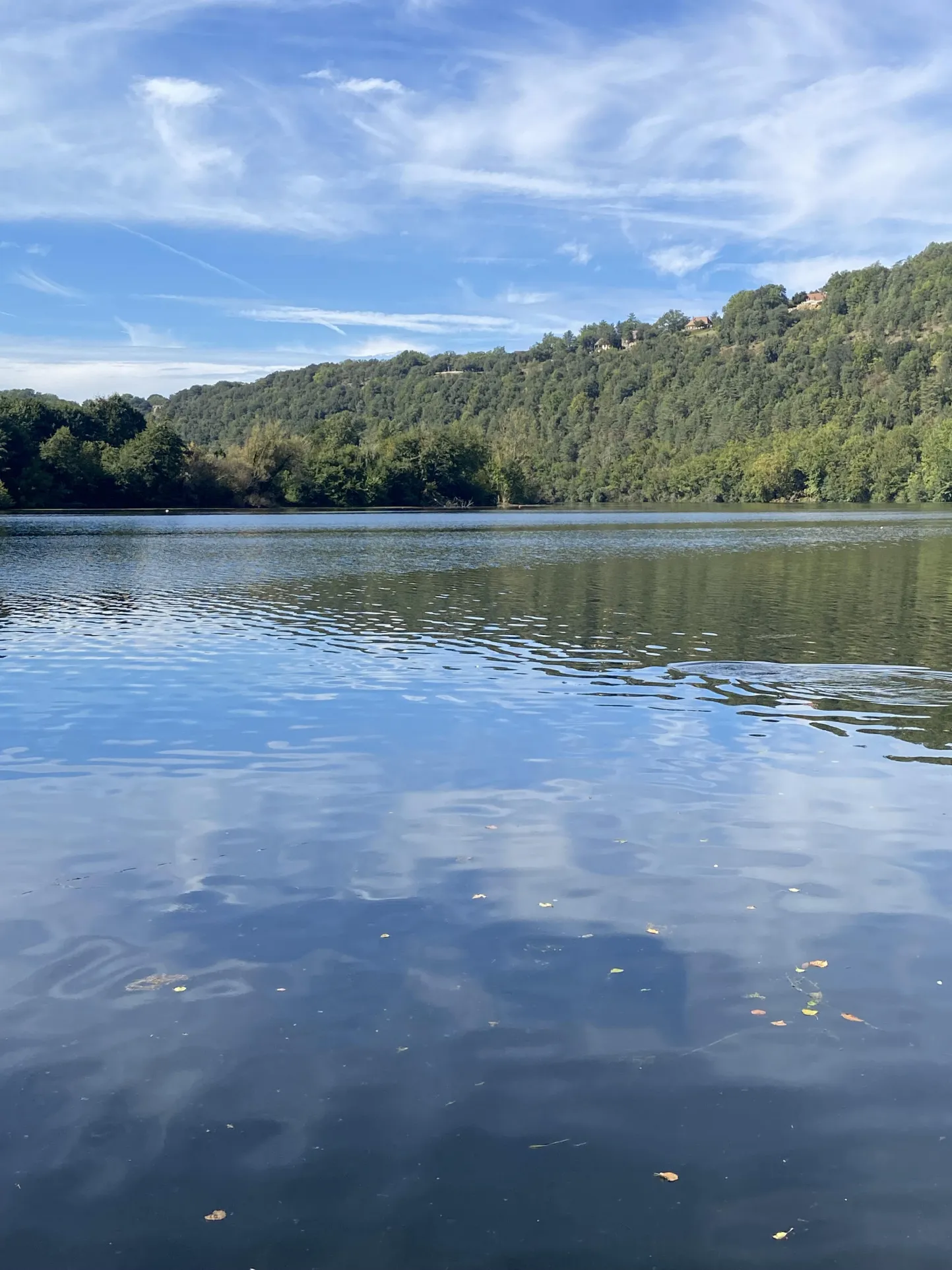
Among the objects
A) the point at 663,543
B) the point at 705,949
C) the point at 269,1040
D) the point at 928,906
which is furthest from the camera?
the point at 663,543

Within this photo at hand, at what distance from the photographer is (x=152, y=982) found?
9.38 meters

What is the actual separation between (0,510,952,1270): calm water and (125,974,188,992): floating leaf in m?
0.05

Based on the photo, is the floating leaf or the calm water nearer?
the calm water

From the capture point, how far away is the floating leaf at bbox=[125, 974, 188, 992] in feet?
30.4

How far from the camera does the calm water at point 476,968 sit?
6406mm

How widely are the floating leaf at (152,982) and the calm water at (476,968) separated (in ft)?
0.18

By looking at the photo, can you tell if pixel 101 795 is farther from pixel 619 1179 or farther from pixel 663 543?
pixel 663 543

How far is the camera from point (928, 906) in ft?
36.0

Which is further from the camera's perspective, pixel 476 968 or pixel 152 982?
pixel 476 968

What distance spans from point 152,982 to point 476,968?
2.71 meters

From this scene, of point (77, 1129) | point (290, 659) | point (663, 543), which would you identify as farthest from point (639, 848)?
point (663, 543)

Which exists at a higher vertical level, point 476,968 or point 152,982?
point 476,968

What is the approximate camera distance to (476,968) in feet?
31.4

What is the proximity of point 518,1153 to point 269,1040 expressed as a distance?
227 cm
